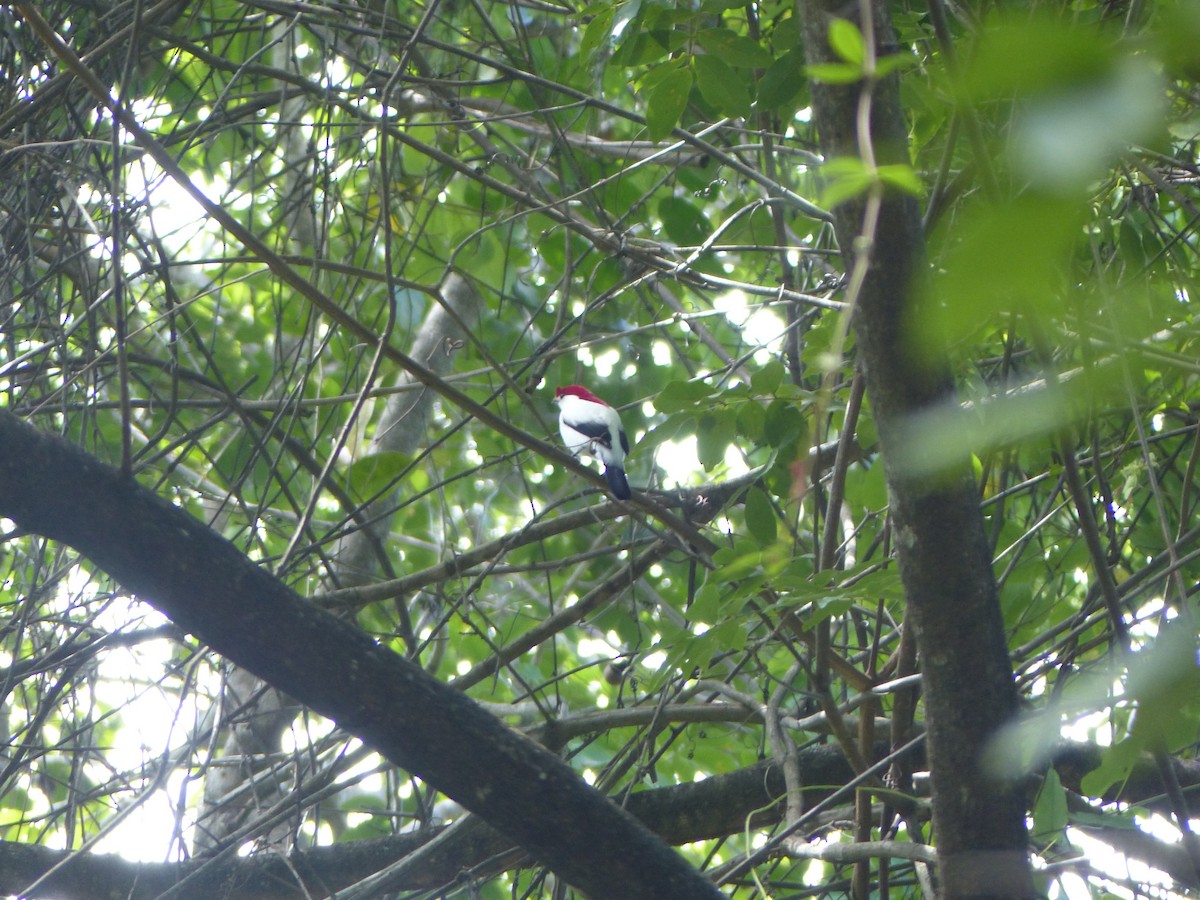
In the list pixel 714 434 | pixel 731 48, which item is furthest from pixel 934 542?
pixel 731 48

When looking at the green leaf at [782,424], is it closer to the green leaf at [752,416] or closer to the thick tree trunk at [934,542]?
the green leaf at [752,416]

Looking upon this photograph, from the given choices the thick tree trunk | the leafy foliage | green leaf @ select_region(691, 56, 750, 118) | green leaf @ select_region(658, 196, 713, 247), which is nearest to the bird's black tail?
the leafy foliage

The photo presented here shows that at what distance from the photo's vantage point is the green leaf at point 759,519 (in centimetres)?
251

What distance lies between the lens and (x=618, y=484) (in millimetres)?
3266

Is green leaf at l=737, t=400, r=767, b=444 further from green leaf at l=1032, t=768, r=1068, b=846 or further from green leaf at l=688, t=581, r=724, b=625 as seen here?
green leaf at l=1032, t=768, r=1068, b=846

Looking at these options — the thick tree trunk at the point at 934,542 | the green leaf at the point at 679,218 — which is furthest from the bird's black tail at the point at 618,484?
the thick tree trunk at the point at 934,542

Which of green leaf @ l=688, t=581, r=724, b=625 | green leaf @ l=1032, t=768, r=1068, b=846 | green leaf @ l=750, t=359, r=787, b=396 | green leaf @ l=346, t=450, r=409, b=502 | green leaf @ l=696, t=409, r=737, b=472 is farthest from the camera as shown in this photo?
green leaf @ l=346, t=450, r=409, b=502

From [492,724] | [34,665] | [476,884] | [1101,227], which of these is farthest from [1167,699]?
[34,665]

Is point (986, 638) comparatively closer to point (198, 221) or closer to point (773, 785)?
point (773, 785)

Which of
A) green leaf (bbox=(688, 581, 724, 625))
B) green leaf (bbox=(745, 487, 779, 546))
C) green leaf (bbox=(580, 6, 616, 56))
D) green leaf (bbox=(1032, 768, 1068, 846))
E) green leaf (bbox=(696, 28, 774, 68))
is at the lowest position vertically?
green leaf (bbox=(1032, 768, 1068, 846))

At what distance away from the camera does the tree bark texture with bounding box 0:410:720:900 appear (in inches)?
73.9

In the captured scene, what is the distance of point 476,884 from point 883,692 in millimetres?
1156

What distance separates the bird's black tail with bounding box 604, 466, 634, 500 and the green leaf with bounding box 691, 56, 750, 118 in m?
0.98

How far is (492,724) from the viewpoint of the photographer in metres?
2.01
